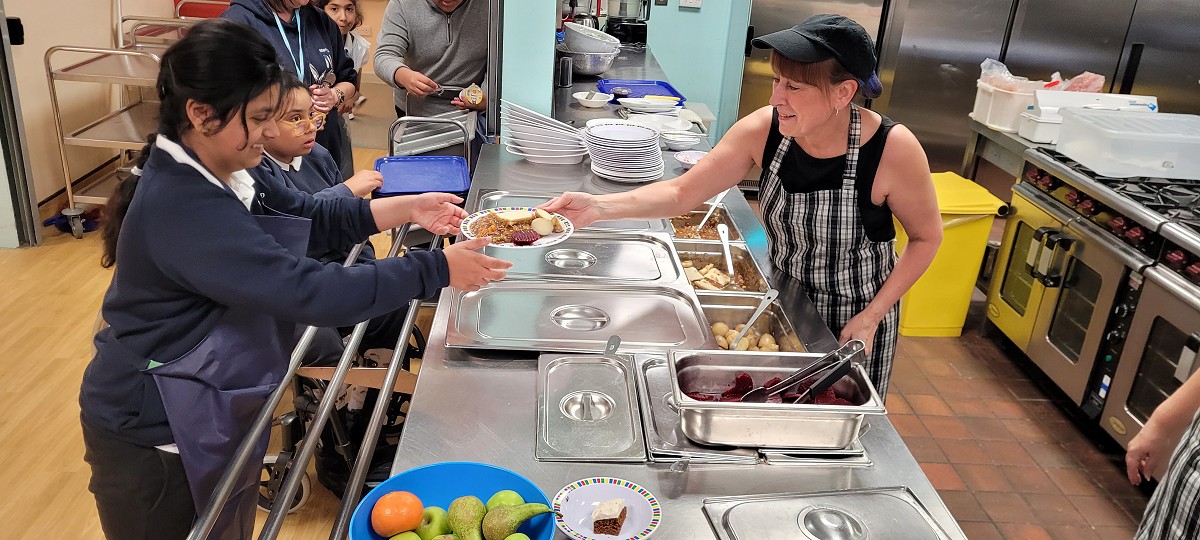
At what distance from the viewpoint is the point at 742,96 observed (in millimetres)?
6383

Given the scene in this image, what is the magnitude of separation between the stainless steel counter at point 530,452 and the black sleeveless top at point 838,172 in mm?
355

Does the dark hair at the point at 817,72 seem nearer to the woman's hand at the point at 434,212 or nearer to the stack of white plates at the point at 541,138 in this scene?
the woman's hand at the point at 434,212

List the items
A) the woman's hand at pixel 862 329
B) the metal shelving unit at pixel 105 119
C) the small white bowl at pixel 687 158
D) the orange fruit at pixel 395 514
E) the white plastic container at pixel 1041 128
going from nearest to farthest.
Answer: the orange fruit at pixel 395 514, the woman's hand at pixel 862 329, the small white bowl at pixel 687 158, the white plastic container at pixel 1041 128, the metal shelving unit at pixel 105 119

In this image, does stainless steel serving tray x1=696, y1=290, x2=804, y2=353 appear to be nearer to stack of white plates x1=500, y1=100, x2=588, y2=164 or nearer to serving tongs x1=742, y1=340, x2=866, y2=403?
serving tongs x1=742, y1=340, x2=866, y2=403

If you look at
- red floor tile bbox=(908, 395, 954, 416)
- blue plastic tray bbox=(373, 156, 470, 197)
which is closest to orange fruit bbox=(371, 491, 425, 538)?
blue plastic tray bbox=(373, 156, 470, 197)

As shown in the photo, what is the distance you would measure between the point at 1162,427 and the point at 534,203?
1.85 metres

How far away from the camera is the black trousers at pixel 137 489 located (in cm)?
173

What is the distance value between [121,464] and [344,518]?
67 centimetres

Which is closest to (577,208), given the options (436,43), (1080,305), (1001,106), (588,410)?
(588,410)

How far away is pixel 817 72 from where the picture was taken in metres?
1.82

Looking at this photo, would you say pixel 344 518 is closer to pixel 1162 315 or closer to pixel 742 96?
pixel 1162 315

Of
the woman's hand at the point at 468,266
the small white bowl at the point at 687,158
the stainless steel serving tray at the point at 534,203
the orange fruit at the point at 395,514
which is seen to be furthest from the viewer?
the small white bowl at the point at 687,158

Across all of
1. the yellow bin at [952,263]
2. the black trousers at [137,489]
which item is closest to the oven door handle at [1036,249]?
the yellow bin at [952,263]

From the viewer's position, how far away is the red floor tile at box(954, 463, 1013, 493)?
3.11 metres
